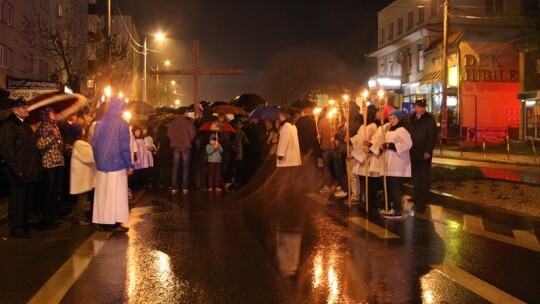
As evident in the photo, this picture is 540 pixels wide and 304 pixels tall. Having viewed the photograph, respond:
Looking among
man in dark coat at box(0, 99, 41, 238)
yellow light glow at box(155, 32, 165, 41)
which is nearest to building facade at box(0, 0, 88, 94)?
yellow light glow at box(155, 32, 165, 41)

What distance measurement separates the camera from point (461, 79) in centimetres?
4028

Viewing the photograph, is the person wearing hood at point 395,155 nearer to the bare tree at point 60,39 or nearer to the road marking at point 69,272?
the road marking at point 69,272

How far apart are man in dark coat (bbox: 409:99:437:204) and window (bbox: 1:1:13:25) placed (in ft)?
89.5

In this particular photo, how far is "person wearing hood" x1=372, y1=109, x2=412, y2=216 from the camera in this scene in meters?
9.84

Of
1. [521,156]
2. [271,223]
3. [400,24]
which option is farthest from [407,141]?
[400,24]

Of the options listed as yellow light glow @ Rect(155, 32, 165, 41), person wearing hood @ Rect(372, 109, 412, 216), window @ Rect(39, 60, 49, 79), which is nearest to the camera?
person wearing hood @ Rect(372, 109, 412, 216)

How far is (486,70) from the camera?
40812mm

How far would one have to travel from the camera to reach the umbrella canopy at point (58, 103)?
911 cm

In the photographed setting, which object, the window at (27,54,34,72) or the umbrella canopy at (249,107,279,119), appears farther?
the window at (27,54,34,72)

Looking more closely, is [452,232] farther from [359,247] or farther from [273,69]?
[273,69]

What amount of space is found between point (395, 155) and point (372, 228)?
151 cm

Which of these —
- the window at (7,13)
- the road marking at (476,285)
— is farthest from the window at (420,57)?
the road marking at (476,285)

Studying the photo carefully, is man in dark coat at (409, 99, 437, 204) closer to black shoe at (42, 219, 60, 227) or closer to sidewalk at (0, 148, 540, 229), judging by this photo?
black shoe at (42, 219, 60, 227)

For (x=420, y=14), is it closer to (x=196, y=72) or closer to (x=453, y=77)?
(x=453, y=77)
